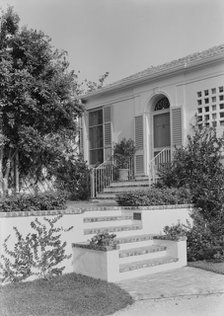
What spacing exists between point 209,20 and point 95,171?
26.3 feet

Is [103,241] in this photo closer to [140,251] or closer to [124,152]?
[140,251]

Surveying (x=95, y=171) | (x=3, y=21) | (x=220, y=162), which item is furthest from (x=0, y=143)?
(x=220, y=162)

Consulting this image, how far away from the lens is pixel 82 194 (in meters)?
14.6

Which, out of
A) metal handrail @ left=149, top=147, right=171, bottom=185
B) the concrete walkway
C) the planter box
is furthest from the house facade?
the planter box

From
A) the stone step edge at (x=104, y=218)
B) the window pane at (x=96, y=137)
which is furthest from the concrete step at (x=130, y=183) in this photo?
the stone step edge at (x=104, y=218)

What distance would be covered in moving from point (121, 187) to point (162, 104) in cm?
284

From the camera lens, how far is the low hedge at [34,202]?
702cm

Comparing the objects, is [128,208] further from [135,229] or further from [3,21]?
[3,21]

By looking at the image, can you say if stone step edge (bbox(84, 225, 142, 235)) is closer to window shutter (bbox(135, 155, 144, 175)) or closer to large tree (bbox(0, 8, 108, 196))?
large tree (bbox(0, 8, 108, 196))

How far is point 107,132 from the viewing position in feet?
50.0

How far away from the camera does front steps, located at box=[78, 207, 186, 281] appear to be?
7297 mm

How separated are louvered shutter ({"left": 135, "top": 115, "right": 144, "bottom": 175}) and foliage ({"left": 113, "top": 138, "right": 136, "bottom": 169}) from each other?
0.51 ft

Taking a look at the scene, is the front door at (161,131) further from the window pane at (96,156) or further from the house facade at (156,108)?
the window pane at (96,156)

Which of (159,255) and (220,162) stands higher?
(220,162)
